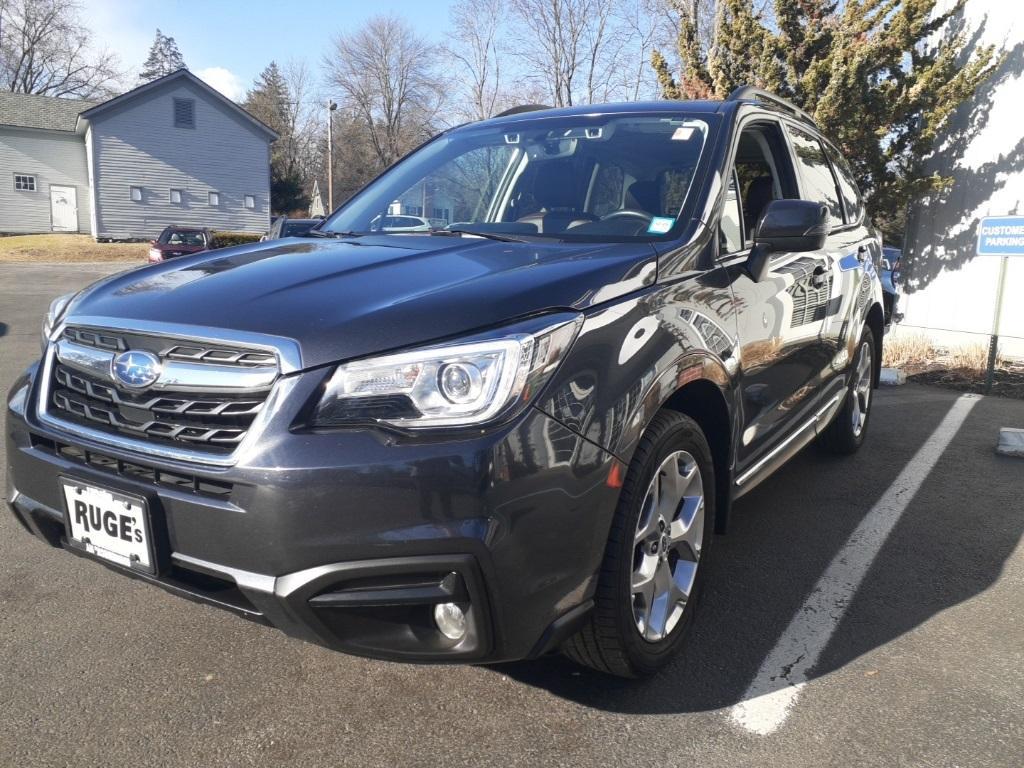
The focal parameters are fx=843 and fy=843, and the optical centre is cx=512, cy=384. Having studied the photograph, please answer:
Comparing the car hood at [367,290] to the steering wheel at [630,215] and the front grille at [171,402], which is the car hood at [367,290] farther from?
the steering wheel at [630,215]

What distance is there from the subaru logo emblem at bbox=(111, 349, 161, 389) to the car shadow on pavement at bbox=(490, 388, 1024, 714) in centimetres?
143

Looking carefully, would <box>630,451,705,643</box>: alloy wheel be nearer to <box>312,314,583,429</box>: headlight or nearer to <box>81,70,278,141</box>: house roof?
<box>312,314,583,429</box>: headlight

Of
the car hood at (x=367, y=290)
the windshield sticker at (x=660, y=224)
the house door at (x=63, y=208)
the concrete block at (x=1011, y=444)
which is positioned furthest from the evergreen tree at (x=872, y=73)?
the house door at (x=63, y=208)

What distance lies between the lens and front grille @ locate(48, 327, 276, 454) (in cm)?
206

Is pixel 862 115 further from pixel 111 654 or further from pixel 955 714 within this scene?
pixel 111 654

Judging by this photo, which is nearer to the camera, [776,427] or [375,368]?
[375,368]

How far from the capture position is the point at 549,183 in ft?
11.2

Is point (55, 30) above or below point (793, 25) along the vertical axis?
above

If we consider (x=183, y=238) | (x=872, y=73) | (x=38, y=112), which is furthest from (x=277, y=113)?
(x=872, y=73)

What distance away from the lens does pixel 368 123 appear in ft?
196

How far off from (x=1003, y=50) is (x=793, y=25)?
2622mm

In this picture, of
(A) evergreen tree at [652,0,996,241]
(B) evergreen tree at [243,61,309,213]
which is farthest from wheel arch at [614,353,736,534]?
(B) evergreen tree at [243,61,309,213]

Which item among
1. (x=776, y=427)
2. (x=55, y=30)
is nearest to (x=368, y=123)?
(x=55, y=30)

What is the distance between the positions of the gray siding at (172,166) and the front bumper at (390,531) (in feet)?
130
